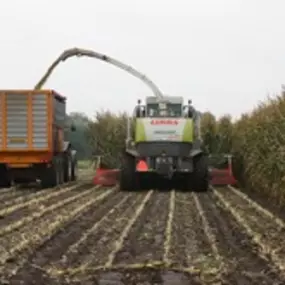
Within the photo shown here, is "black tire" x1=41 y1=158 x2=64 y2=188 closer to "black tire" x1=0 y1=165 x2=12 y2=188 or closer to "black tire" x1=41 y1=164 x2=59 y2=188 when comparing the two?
"black tire" x1=41 y1=164 x2=59 y2=188

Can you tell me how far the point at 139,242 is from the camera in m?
12.1

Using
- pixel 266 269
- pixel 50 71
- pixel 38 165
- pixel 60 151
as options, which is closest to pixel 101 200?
pixel 38 165

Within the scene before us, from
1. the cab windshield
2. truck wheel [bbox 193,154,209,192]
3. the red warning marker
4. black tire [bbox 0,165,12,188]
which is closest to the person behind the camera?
the red warning marker

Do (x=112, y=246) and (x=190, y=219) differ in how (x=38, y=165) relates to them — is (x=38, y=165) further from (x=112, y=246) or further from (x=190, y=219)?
(x=112, y=246)

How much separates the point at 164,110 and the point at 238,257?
585 inches

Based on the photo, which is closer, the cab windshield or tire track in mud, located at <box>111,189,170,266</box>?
tire track in mud, located at <box>111,189,170,266</box>

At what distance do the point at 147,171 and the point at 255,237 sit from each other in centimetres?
1171

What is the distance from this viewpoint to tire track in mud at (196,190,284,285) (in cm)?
912

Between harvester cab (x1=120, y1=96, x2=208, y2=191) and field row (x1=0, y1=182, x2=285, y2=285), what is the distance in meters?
3.81

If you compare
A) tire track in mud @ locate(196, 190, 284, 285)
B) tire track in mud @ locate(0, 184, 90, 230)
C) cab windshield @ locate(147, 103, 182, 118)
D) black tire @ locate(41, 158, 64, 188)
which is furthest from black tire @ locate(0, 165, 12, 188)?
tire track in mud @ locate(196, 190, 284, 285)

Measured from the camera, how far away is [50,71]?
1335 inches

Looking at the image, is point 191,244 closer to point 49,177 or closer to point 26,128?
point 26,128

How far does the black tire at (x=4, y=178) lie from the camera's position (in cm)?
2586

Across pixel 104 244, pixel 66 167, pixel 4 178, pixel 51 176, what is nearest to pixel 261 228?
pixel 104 244
